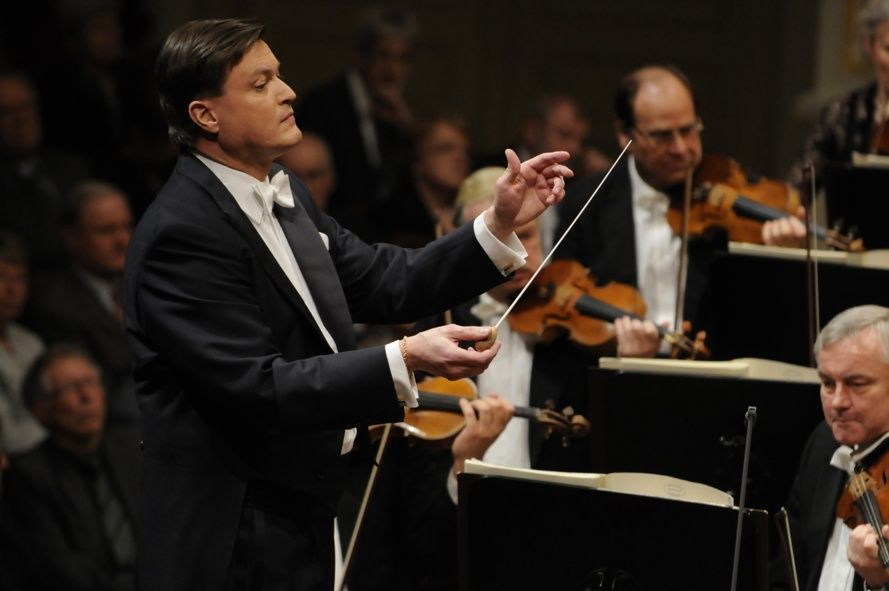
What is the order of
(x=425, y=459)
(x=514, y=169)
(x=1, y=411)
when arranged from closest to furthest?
(x=514, y=169) < (x=425, y=459) < (x=1, y=411)

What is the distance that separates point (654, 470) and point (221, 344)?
1.13m

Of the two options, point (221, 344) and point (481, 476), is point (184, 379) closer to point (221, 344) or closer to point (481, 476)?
point (221, 344)

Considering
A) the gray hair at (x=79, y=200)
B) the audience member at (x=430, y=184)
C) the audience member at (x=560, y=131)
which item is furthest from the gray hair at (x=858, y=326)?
the gray hair at (x=79, y=200)

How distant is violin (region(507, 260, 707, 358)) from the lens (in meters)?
3.58

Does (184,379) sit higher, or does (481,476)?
(184,379)

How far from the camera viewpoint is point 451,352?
7.54ft

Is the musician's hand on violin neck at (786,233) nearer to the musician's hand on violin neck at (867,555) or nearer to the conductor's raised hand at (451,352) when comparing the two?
the musician's hand on violin neck at (867,555)

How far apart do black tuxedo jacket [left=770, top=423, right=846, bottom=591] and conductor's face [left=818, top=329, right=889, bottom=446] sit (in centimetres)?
14

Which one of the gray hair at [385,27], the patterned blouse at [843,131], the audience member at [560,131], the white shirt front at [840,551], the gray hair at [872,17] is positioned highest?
the gray hair at [385,27]

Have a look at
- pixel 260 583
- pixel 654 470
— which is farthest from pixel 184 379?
pixel 654 470

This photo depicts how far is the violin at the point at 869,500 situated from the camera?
264 cm

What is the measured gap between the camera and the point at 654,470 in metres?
3.16

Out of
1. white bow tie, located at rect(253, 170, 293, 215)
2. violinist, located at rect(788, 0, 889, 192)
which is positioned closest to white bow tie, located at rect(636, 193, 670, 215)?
violinist, located at rect(788, 0, 889, 192)

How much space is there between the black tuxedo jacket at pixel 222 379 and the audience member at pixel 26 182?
307 centimetres
